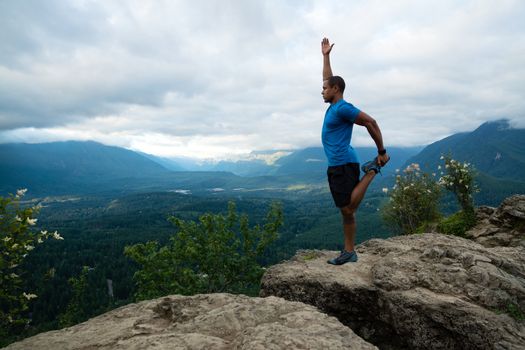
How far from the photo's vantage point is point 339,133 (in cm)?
793

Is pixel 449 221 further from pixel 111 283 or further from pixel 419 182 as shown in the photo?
pixel 111 283

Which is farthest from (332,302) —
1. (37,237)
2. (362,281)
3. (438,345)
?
(37,237)

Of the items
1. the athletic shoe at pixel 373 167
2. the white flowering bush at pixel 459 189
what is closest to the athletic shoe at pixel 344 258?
the athletic shoe at pixel 373 167

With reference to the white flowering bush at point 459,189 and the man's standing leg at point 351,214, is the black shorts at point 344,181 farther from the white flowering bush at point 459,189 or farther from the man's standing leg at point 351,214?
the white flowering bush at point 459,189

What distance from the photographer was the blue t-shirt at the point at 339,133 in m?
7.73

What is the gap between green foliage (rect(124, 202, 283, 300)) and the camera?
72.2 feet

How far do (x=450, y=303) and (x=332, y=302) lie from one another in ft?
8.67

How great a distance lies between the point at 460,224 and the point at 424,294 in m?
13.0

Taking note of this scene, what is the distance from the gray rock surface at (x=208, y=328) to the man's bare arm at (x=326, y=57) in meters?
6.07

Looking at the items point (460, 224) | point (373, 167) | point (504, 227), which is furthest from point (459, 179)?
point (373, 167)

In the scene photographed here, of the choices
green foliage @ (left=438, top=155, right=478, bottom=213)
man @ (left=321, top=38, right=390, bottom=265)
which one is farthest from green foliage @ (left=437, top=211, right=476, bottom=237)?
man @ (left=321, top=38, right=390, bottom=265)

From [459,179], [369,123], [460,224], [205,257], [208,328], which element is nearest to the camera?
[208,328]

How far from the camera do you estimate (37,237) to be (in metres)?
7.76

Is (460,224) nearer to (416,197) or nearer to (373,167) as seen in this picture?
(416,197)
